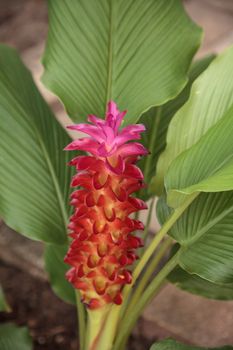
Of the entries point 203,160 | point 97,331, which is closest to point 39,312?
point 97,331

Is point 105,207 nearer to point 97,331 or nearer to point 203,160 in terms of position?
point 203,160

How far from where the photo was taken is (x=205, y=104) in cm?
94

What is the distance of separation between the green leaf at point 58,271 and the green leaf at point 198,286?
0.25m

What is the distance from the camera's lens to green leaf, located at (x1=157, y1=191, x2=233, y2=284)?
0.88 m

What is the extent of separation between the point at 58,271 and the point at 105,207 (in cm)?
44

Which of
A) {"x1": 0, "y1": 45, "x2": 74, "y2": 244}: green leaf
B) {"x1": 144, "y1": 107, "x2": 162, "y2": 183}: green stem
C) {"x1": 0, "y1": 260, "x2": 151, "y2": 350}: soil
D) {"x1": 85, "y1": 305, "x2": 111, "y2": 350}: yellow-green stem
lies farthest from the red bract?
{"x1": 0, "y1": 260, "x2": 151, "y2": 350}: soil

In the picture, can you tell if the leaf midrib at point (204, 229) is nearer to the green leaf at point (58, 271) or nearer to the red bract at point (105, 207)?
the red bract at point (105, 207)

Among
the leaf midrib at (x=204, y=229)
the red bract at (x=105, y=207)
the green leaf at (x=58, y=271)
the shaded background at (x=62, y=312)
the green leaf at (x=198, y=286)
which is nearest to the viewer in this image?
the red bract at (x=105, y=207)

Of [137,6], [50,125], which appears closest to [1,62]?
[50,125]

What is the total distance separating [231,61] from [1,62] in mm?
392

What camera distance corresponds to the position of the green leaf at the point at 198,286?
1033 millimetres

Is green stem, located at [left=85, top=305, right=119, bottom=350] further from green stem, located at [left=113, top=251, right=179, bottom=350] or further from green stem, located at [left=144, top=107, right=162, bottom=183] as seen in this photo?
green stem, located at [left=144, top=107, right=162, bottom=183]

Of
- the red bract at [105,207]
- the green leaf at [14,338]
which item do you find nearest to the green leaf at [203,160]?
the red bract at [105,207]

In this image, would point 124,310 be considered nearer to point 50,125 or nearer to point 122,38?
point 50,125
